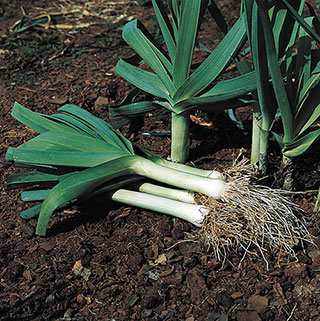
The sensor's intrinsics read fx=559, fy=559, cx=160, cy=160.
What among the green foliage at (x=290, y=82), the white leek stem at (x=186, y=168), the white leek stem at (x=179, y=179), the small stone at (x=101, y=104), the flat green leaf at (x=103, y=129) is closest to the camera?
the green foliage at (x=290, y=82)

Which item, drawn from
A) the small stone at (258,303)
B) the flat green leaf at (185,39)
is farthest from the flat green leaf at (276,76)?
the small stone at (258,303)

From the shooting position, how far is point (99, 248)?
2113 millimetres

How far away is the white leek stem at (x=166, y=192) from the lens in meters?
2.19

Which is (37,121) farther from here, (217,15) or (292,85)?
(292,85)

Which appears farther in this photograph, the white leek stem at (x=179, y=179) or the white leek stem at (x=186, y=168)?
the white leek stem at (x=186, y=168)

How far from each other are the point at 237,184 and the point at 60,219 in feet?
2.38

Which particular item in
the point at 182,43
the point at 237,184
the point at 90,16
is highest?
the point at 182,43

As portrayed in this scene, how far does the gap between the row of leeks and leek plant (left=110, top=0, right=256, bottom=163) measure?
18 cm

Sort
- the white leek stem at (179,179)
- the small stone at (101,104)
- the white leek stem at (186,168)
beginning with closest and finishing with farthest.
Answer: the white leek stem at (179,179) < the white leek stem at (186,168) < the small stone at (101,104)

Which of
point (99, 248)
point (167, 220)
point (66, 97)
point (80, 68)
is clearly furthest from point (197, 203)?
point (80, 68)

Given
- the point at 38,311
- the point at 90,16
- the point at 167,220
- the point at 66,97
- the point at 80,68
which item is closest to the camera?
the point at 38,311

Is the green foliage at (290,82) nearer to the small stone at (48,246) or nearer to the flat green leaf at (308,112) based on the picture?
the flat green leaf at (308,112)

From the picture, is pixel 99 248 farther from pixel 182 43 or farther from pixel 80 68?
pixel 80 68

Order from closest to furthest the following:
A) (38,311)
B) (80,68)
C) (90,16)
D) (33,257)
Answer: (38,311)
(33,257)
(80,68)
(90,16)
